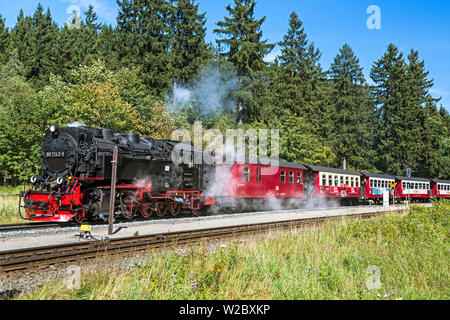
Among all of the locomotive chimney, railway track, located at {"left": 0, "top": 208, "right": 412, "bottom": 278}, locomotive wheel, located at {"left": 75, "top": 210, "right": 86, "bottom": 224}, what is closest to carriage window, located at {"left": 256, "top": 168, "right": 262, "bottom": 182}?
the locomotive chimney

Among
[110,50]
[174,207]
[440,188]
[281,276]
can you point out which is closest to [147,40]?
[110,50]

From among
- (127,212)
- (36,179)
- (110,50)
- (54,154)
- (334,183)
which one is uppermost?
(110,50)

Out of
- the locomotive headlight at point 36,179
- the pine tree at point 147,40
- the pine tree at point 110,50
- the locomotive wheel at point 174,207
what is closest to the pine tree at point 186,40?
the pine tree at point 147,40

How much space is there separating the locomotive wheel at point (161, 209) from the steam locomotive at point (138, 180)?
2.0 inches

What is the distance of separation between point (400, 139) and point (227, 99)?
29.2m

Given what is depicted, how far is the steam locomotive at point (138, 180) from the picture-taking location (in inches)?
500

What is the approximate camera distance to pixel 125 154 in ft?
45.8

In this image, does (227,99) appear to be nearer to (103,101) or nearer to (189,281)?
(103,101)

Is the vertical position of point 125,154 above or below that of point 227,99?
below

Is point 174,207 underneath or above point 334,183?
underneath

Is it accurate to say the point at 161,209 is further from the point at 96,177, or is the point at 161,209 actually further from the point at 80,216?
the point at 96,177

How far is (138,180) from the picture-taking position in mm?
14492

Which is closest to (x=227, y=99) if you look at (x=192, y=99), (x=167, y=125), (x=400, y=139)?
(x=192, y=99)

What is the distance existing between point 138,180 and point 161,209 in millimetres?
2716
